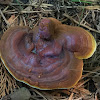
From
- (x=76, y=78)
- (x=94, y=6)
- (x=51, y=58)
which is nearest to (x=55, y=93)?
(x=76, y=78)

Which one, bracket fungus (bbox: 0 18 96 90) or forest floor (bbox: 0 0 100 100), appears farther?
forest floor (bbox: 0 0 100 100)

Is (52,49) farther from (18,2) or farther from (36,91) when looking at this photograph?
(18,2)

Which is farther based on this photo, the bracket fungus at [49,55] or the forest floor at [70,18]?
the forest floor at [70,18]

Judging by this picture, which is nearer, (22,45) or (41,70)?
(41,70)

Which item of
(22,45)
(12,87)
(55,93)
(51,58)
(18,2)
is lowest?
(55,93)

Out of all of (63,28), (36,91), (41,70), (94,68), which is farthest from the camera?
(94,68)

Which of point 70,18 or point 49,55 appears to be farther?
point 70,18

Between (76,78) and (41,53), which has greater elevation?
(41,53)

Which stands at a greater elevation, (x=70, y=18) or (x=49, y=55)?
Result: (x=70, y=18)
